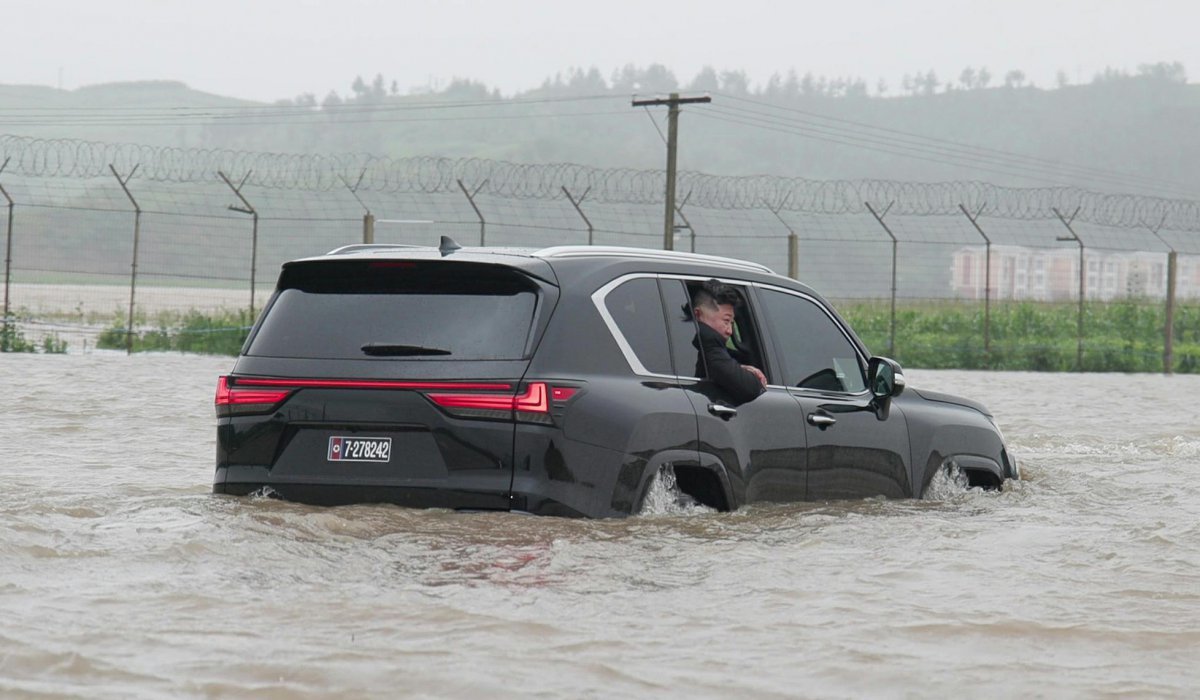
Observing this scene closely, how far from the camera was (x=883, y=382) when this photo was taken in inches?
342

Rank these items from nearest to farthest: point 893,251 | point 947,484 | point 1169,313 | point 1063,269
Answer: point 947,484 → point 893,251 → point 1169,313 → point 1063,269

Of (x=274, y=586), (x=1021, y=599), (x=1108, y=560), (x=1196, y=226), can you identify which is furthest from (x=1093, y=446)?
(x=1196, y=226)

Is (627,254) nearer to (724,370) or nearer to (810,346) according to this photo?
(724,370)

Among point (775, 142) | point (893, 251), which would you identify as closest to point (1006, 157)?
point (775, 142)

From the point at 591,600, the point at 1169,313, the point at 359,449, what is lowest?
the point at 591,600

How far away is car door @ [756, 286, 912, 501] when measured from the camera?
8.29 m

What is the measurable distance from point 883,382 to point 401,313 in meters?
2.76

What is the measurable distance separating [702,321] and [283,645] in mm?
3077

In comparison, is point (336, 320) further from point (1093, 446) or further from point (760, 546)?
point (1093, 446)

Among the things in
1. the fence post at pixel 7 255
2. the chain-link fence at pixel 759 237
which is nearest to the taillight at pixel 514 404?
the chain-link fence at pixel 759 237

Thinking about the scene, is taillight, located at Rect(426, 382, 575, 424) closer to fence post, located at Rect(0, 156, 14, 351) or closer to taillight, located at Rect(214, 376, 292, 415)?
taillight, located at Rect(214, 376, 292, 415)

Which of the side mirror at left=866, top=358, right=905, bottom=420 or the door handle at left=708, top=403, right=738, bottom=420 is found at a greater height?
the side mirror at left=866, top=358, right=905, bottom=420

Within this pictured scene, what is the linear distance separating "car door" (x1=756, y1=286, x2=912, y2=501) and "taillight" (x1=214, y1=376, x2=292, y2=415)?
7.83 feet

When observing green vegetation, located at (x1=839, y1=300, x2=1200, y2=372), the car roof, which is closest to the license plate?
the car roof
